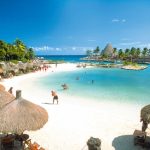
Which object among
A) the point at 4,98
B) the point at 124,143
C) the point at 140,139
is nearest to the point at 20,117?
the point at 4,98

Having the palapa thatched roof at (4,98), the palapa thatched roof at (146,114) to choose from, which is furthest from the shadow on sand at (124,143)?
the palapa thatched roof at (4,98)

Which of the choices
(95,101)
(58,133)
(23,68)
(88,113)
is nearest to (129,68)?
(23,68)

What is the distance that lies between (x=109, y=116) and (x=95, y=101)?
17.8ft

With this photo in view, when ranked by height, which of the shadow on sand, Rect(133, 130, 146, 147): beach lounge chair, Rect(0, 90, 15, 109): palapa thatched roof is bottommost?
the shadow on sand

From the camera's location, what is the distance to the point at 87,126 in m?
13.8

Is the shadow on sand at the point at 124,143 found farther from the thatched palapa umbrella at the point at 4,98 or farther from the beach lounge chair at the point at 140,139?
the thatched palapa umbrella at the point at 4,98

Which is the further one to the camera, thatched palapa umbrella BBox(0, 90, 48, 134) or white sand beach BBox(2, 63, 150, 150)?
white sand beach BBox(2, 63, 150, 150)

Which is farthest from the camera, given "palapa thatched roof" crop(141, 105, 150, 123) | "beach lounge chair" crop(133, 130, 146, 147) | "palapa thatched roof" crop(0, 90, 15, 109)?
"palapa thatched roof" crop(0, 90, 15, 109)

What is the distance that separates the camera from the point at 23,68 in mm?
46375

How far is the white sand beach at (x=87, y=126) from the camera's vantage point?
1128cm

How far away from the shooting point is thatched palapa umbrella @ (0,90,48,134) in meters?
9.05

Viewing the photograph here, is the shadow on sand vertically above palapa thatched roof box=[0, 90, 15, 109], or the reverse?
palapa thatched roof box=[0, 90, 15, 109]

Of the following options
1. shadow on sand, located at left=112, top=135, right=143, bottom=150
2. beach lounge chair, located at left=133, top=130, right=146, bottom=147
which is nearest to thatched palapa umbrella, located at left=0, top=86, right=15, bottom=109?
shadow on sand, located at left=112, top=135, right=143, bottom=150

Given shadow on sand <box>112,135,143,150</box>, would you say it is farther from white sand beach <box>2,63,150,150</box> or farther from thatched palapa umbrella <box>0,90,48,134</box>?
thatched palapa umbrella <box>0,90,48,134</box>
